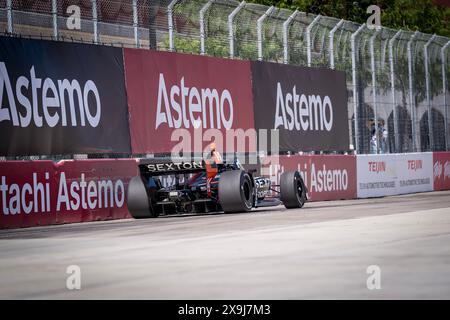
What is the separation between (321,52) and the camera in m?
30.4

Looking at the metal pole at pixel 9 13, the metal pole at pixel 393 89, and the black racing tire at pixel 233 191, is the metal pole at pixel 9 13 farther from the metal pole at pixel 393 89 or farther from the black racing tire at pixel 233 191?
the metal pole at pixel 393 89

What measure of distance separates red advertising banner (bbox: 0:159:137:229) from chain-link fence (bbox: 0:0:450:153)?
2.44 meters

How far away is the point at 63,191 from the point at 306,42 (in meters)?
11.3

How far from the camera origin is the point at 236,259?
10781mm

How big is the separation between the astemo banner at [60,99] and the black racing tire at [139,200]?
4.21 ft

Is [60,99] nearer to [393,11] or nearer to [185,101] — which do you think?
[185,101]

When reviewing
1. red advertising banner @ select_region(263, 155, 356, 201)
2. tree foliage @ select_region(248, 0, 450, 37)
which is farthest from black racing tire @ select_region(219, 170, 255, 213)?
tree foliage @ select_region(248, 0, 450, 37)

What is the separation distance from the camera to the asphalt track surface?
8.38 meters

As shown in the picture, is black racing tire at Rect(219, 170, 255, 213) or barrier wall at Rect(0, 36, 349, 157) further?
black racing tire at Rect(219, 170, 255, 213)

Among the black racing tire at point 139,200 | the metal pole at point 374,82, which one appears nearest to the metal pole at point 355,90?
the metal pole at point 374,82

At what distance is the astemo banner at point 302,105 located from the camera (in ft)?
90.8

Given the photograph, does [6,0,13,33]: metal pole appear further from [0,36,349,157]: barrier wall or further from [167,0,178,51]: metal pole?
[167,0,178,51]: metal pole
